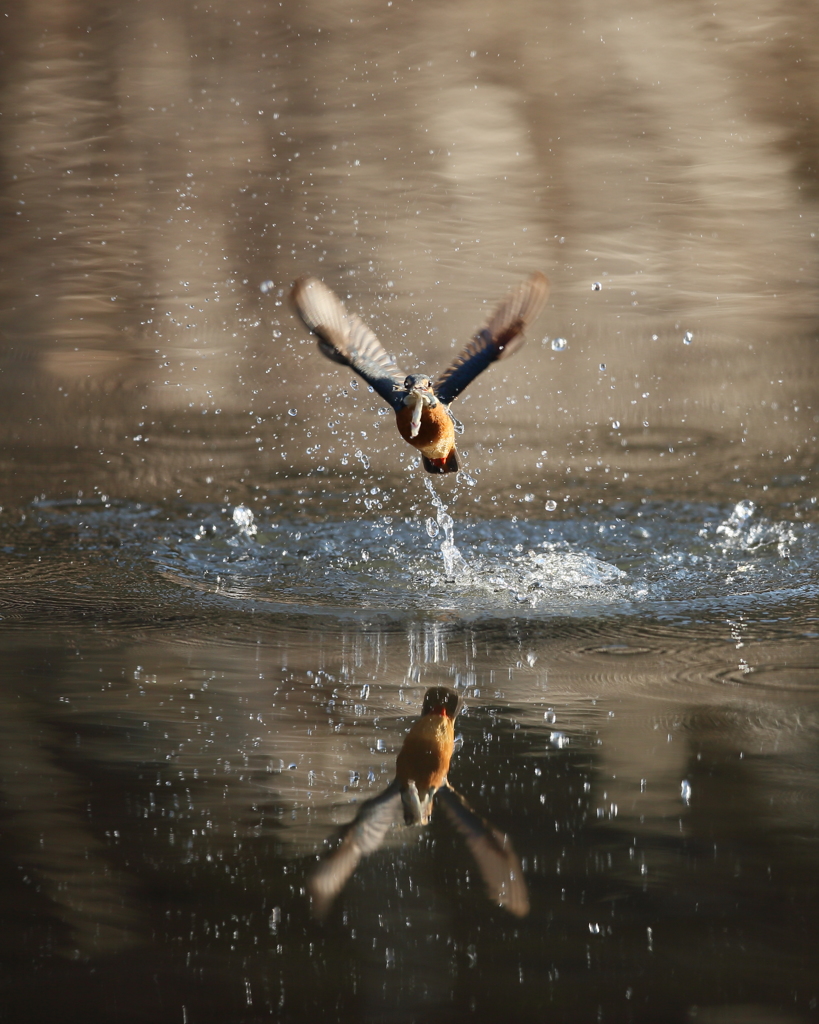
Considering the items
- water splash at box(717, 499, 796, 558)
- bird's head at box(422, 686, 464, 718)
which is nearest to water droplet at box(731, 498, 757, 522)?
water splash at box(717, 499, 796, 558)

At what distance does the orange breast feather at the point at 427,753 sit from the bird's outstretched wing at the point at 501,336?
622mm

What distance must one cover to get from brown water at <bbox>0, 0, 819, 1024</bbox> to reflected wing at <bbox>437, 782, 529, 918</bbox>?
0.05ft

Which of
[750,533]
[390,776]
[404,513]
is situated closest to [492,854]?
[390,776]

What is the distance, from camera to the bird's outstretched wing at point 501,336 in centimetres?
191

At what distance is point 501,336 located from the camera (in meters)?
1.95

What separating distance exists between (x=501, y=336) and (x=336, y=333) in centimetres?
27

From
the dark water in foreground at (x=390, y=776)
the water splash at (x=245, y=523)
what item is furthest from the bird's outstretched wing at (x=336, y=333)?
the water splash at (x=245, y=523)

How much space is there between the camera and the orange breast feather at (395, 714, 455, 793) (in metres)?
1.33

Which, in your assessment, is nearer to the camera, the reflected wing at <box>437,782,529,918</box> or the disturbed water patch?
the reflected wing at <box>437,782,529,918</box>

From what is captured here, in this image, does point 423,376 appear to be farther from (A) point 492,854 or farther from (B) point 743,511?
(B) point 743,511

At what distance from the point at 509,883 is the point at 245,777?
370 millimetres

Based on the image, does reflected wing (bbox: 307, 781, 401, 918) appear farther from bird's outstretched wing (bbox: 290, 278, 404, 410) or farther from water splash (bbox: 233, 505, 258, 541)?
water splash (bbox: 233, 505, 258, 541)

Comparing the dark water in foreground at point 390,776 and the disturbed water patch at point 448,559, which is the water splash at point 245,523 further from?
the dark water in foreground at point 390,776

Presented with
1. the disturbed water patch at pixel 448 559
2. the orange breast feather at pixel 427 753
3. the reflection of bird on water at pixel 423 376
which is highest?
the reflection of bird on water at pixel 423 376
